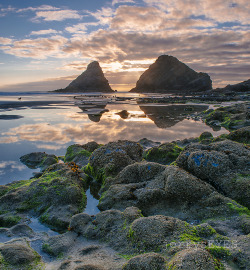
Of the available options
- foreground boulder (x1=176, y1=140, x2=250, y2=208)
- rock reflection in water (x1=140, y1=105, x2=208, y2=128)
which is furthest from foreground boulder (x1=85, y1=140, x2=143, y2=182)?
rock reflection in water (x1=140, y1=105, x2=208, y2=128)

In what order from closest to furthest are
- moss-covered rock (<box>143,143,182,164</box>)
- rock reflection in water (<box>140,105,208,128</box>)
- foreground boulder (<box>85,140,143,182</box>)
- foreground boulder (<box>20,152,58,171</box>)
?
foreground boulder (<box>85,140,143,182</box>) → moss-covered rock (<box>143,143,182,164</box>) → foreground boulder (<box>20,152,58,171</box>) → rock reflection in water (<box>140,105,208,128</box>)

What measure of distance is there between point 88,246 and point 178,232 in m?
1.95

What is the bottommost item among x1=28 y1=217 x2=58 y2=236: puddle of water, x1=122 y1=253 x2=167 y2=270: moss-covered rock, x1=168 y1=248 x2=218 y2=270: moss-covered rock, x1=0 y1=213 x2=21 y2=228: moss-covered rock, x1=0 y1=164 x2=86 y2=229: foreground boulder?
x1=28 y1=217 x2=58 y2=236: puddle of water

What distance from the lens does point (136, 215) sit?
5426mm

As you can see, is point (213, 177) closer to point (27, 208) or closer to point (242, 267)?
point (242, 267)

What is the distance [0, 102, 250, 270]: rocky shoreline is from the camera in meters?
4.07

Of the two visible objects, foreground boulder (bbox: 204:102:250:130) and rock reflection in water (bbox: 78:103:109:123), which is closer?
foreground boulder (bbox: 204:102:250:130)

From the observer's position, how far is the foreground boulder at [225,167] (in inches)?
250

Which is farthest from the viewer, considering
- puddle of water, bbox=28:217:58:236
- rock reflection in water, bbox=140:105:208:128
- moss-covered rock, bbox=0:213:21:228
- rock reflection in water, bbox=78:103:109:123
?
rock reflection in water, bbox=78:103:109:123

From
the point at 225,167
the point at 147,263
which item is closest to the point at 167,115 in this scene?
the point at 225,167

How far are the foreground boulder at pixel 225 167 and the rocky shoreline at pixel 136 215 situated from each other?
3 cm

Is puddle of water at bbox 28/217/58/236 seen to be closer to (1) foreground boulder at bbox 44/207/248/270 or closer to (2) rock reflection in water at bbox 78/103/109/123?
(1) foreground boulder at bbox 44/207/248/270

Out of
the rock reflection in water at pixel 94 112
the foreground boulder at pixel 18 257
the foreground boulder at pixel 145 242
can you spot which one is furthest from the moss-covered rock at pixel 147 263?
the rock reflection in water at pixel 94 112

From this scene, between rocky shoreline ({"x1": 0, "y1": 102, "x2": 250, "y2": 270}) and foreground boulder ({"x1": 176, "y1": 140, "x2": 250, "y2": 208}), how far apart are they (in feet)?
0.10
